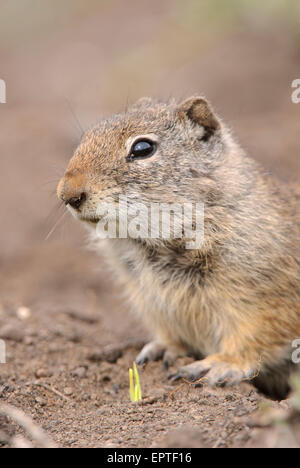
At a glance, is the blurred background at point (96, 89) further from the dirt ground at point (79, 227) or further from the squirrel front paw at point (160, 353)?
the squirrel front paw at point (160, 353)

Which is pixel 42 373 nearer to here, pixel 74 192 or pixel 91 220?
pixel 91 220

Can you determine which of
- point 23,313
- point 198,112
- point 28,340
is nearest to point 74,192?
point 198,112

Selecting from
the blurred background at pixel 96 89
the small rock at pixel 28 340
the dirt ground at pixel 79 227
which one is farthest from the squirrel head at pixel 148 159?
the blurred background at pixel 96 89

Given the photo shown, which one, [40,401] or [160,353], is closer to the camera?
[40,401]

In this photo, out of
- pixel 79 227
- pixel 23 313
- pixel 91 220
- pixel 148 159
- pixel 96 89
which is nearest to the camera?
pixel 91 220

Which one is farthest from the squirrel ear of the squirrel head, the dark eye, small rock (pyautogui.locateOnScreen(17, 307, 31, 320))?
small rock (pyautogui.locateOnScreen(17, 307, 31, 320))

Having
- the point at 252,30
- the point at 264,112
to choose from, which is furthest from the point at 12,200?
the point at 252,30

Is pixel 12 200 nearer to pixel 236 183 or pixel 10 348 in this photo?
pixel 10 348
